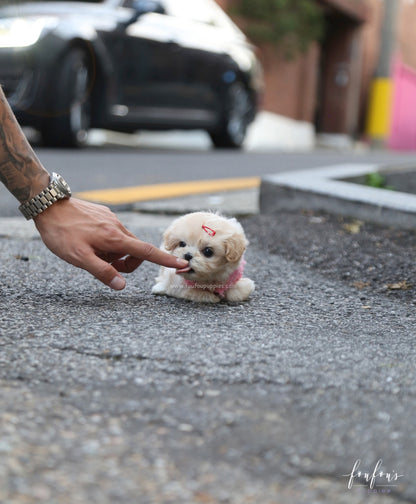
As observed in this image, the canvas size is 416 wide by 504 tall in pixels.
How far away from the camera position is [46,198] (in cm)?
209

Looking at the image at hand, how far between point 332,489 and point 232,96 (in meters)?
8.47

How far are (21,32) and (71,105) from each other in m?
0.74

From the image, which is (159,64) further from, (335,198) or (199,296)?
(199,296)

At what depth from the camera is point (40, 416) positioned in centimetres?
139

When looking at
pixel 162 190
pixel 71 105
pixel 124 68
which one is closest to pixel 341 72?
pixel 124 68

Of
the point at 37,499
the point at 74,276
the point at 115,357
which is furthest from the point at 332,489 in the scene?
the point at 74,276

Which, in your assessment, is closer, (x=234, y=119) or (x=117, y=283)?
(x=117, y=283)

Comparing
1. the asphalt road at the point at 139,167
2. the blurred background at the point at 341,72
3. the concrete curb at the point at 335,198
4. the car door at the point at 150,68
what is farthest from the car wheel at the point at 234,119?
the concrete curb at the point at 335,198

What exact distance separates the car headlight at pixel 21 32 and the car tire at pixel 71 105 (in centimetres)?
33

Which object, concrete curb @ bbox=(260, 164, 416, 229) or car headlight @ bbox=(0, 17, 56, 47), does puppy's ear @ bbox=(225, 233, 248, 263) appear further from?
car headlight @ bbox=(0, 17, 56, 47)

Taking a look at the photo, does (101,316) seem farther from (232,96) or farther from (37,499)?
(232,96)

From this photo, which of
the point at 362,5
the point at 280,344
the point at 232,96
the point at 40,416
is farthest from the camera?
the point at 362,5

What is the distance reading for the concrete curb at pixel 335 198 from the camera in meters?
3.33

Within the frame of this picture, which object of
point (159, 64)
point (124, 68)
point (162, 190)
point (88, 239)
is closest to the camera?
point (88, 239)
